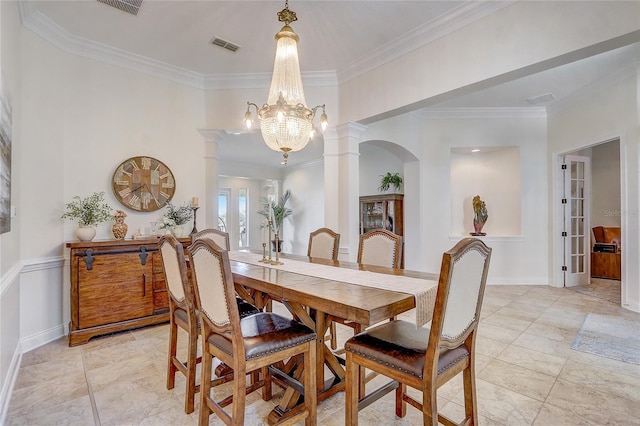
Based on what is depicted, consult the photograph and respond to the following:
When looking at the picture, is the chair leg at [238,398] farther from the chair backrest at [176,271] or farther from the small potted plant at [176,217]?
the small potted plant at [176,217]

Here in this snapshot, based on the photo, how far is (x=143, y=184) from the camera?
3764 mm

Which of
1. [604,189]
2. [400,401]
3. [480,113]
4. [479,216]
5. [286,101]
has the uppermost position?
[480,113]

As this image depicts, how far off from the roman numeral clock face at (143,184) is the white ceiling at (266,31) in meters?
1.27

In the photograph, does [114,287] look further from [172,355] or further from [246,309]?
[246,309]

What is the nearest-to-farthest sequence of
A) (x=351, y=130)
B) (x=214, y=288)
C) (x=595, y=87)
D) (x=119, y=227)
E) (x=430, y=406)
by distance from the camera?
1. (x=430, y=406)
2. (x=214, y=288)
3. (x=119, y=227)
4. (x=351, y=130)
5. (x=595, y=87)

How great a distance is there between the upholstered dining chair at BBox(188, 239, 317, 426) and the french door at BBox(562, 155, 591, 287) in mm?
5361

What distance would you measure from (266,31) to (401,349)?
322 cm

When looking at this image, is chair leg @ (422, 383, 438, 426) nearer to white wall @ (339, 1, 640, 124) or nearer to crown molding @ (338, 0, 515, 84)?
→ white wall @ (339, 1, 640, 124)

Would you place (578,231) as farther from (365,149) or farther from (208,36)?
(208,36)

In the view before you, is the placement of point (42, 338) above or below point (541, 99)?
below

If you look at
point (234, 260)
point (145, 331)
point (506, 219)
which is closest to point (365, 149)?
point (506, 219)

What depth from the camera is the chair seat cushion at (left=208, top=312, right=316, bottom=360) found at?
1.58 m

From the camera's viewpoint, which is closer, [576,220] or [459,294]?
[459,294]

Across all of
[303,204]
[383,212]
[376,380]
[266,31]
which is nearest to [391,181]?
[383,212]
